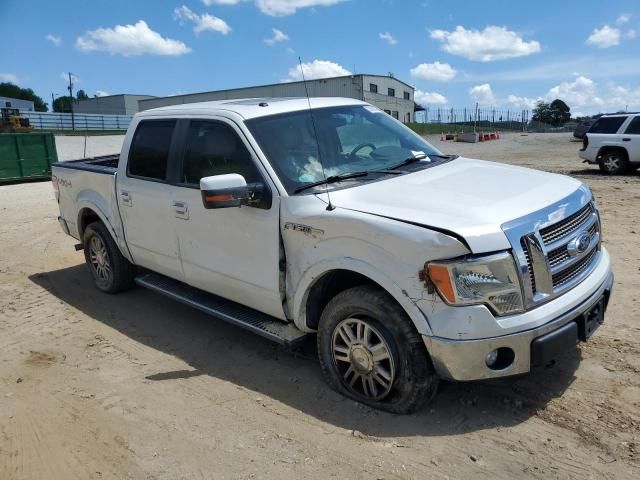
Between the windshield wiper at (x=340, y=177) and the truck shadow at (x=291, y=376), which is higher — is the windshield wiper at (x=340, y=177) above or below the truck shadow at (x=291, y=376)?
above

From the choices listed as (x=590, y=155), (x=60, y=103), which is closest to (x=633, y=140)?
(x=590, y=155)

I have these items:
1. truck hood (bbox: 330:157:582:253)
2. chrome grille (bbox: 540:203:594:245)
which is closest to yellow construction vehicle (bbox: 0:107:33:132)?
truck hood (bbox: 330:157:582:253)

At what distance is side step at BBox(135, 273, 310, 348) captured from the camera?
3.94 m

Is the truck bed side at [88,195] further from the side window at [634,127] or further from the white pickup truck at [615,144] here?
the side window at [634,127]

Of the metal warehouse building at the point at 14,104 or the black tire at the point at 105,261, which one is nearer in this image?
the black tire at the point at 105,261

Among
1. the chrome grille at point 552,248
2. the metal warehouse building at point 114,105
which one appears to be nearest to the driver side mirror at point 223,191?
the chrome grille at point 552,248

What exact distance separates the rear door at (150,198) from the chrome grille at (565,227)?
9.75 ft

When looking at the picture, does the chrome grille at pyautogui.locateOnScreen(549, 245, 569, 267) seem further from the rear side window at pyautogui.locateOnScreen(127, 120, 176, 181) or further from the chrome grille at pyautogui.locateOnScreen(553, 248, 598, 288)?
the rear side window at pyautogui.locateOnScreen(127, 120, 176, 181)

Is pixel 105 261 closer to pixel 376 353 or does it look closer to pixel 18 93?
pixel 376 353

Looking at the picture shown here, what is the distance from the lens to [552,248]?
318 centimetres

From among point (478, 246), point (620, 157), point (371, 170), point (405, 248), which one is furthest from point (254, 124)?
point (620, 157)

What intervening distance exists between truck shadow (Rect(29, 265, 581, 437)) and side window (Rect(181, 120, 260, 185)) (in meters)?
1.42

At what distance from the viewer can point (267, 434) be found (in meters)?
3.42

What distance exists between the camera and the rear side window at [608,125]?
1557 cm
